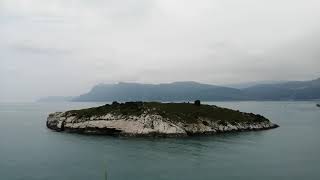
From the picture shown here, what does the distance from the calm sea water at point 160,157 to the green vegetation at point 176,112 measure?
1227 centimetres

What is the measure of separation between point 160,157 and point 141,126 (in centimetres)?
3600

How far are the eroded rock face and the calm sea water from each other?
6.29 metres

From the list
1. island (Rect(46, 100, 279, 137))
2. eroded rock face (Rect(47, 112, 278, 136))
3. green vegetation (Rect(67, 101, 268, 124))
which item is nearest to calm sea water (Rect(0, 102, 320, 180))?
eroded rock face (Rect(47, 112, 278, 136))

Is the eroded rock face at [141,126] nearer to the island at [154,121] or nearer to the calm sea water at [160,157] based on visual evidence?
the island at [154,121]

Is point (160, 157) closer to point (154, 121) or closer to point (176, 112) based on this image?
point (154, 121)

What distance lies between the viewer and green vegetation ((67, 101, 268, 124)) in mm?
124875

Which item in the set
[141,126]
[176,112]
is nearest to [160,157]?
[141,126]

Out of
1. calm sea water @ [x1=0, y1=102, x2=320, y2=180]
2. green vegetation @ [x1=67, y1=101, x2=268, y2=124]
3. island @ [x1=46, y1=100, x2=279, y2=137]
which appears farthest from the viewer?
green vegetation @ [x1=67, y1=101, x2=268, y2=124]

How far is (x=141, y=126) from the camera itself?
11925cm

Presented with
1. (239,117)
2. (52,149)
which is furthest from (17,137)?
(239,117)

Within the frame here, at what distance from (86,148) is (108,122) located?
27.3m

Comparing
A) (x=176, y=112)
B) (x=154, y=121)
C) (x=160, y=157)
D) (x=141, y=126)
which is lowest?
(x=160, y=157)

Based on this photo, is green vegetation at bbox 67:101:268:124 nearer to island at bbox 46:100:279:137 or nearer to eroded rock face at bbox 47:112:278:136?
island at bbox 46:100:279:137

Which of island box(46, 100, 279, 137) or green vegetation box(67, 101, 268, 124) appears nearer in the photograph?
island box(46, 100, 279, 137)
